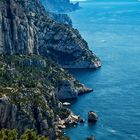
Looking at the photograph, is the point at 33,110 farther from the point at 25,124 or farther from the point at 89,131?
the point at 89,131

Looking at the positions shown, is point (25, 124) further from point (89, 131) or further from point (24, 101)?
point (89, 131)

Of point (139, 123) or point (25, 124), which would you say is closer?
point (25, 124)

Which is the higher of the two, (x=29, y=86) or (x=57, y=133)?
(x=29, y=86)

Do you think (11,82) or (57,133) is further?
(11,82)

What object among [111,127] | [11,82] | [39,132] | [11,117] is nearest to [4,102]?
[11,117]

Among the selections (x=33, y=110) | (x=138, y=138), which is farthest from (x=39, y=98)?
(x=138, y=138)

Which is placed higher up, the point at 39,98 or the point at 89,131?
the point at 39,98

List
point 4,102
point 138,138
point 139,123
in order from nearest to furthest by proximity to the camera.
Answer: point 4,102, point 138,138, point 139,123

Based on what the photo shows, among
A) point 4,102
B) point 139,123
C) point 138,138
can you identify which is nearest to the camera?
point 4,102
